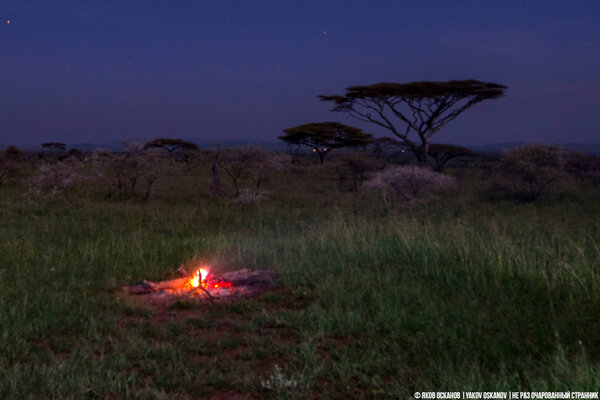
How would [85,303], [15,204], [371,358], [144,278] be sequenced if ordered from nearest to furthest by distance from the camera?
[371,358] < [85,303] < [144,278] < [15,204]

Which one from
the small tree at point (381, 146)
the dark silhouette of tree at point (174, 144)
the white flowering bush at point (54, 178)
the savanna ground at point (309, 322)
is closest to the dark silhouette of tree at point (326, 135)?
the small tree at point (381, 146)

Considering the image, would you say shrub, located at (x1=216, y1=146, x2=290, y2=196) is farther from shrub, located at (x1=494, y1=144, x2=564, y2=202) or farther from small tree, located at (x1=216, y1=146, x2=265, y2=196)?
shrub, located at (x1=494, y1=144, x2=564, y2=202)

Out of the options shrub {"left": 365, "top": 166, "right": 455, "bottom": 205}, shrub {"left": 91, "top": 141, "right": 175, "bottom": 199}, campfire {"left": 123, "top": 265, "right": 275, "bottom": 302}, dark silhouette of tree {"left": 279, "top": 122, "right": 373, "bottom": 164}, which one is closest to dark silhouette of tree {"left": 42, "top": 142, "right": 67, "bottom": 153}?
dark silhouette of tree {"left": 279, "top": 122, "right": 373, "bottom": 164}

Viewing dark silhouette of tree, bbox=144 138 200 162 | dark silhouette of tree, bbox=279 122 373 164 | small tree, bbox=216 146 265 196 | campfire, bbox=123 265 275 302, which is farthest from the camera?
dark silhouette of tree, bbox=144 138 200 162

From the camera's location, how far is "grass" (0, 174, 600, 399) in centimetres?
348

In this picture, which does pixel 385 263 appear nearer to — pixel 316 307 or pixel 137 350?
pixel 316 307

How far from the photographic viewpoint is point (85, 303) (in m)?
5.32

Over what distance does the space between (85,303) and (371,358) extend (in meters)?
3.24

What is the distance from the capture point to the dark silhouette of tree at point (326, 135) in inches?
1545

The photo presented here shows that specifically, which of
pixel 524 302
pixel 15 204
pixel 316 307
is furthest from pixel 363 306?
pixel 15 204

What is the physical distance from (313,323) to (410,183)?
41.5 ft

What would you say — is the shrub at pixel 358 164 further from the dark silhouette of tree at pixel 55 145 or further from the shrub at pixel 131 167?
the dark silhouette of tree at pixel 55 145

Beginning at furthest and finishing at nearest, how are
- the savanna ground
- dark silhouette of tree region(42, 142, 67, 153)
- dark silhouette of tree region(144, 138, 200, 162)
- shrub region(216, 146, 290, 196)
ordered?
dark silhouette of tree region(42, 142, 67, 153) < dark silhouette of tree region(144, 138, 200, 162) < shrub region(216, 146, 290, 196) < the savanna ground

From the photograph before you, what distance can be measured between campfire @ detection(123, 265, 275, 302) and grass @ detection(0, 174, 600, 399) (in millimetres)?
303
